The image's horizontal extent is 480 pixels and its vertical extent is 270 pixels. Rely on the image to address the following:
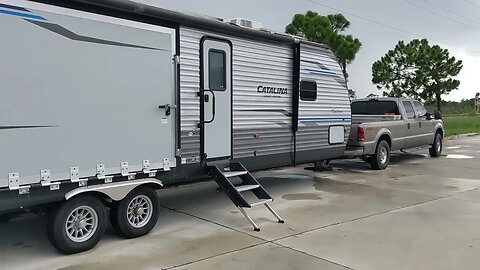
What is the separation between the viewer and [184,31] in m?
6.57

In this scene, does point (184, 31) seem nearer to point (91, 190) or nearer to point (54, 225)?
point (91, 190)

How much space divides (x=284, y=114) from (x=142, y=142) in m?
3.18

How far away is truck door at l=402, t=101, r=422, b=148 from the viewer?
1348cm

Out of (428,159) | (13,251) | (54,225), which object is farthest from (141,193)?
(428,159)

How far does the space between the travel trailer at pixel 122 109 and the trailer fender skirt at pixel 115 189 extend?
13 millimetres

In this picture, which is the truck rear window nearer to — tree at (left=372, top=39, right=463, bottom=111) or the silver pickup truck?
the silver pickup truck

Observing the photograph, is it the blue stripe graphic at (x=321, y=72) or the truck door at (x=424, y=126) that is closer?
the blue stripe graphic at (x=321, y=72)

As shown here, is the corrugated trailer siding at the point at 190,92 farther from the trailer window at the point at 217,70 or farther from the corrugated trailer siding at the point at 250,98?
the trailer window at the point at 217,70

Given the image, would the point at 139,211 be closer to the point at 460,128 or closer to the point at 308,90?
the point at 308,90

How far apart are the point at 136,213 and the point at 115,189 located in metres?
0.56

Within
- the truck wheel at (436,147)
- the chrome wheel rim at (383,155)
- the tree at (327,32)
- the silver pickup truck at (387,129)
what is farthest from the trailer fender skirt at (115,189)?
the tree at (327,32)

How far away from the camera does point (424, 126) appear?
1431 cm

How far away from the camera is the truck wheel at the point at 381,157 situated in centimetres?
1221

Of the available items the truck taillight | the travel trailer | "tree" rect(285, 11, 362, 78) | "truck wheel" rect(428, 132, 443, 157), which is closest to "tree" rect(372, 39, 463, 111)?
"tree" rect(285, 11, 362, 78)
